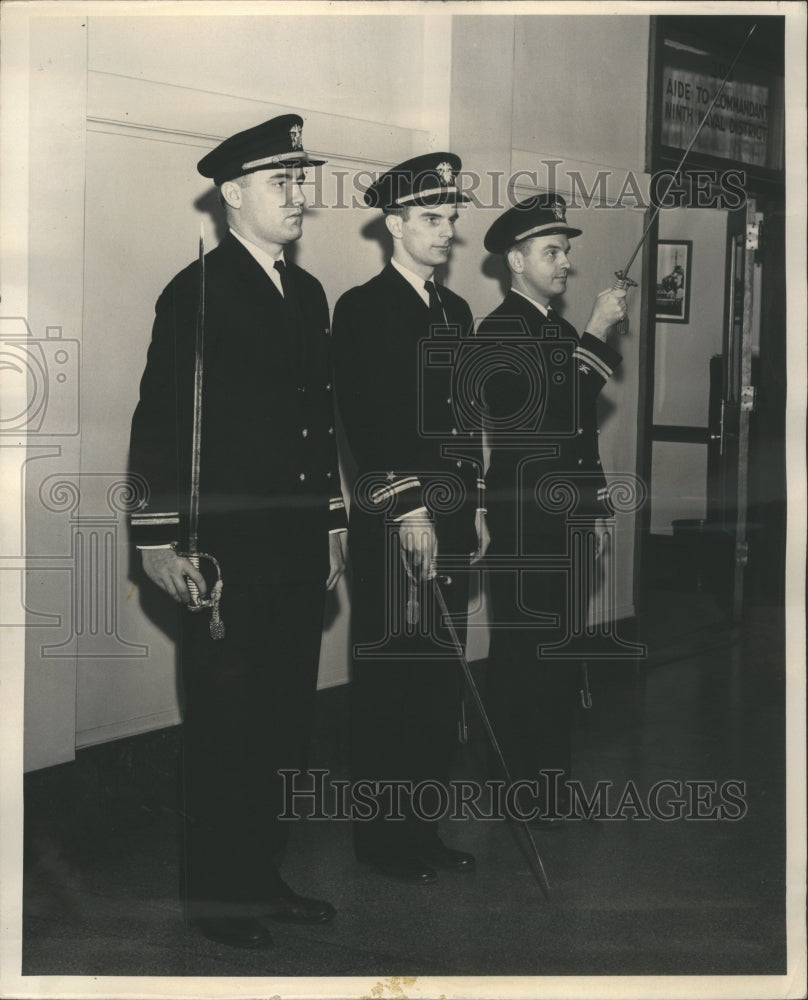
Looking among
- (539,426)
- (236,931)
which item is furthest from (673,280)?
(236,931)

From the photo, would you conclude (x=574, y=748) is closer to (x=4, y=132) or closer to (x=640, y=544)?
(x=640, y=544)

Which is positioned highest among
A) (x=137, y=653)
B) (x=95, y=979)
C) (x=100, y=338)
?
(x=100, y=338)

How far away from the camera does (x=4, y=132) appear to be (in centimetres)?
305

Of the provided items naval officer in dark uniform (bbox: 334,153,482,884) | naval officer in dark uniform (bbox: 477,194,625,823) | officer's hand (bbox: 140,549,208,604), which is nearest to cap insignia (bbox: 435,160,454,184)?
naval officer in dark uniform (bbox: 334,153,482,884)

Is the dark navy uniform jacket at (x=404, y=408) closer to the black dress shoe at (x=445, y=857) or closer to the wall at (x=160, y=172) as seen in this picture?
the wall at (x=160, y=172)

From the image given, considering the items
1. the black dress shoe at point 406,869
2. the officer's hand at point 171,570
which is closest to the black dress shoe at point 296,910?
A: the black dress shoe at point 406,869

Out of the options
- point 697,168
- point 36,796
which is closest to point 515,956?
point 36,796

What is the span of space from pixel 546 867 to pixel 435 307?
49.2 inches

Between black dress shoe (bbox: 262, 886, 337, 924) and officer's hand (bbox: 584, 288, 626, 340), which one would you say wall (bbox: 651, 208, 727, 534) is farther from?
black dress shoe (bbox: 262, 886, 337, 924)

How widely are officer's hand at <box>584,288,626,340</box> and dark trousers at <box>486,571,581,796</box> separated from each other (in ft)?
1.82

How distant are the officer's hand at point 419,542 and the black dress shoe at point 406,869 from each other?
62 cm

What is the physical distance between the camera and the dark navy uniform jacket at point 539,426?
325cm

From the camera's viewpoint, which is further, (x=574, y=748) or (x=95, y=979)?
(x=574, y=748)

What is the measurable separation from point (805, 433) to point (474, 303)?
30.0 inches
